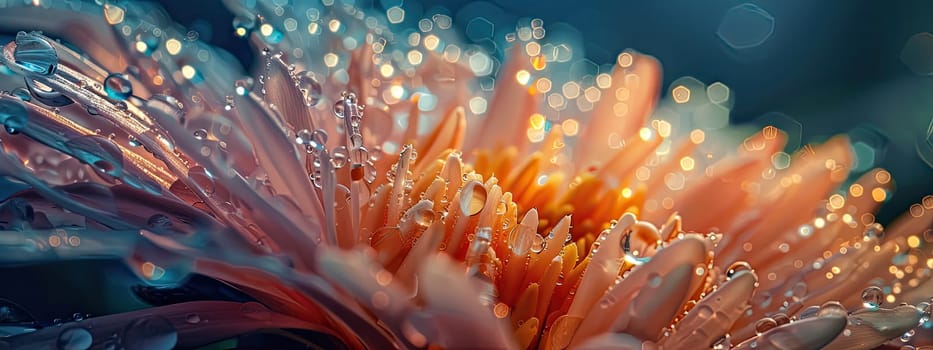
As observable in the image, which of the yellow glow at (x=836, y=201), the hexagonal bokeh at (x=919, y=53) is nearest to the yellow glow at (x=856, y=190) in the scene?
the yellow glow at (x=836, y=201)

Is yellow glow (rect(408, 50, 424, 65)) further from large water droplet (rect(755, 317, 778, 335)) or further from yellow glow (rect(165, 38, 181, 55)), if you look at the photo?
large water droplet (rect(755, 317, 778, 335))

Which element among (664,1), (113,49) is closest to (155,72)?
(113,49)

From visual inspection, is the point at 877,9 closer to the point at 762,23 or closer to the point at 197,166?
the point at 762,23

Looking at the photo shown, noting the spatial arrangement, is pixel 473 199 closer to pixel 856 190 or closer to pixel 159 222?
pixel 159 222

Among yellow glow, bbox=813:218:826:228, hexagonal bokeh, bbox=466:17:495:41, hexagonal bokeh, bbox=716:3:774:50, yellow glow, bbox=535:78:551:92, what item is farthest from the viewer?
hexagonal bokeh, bbox=716:3:774:50

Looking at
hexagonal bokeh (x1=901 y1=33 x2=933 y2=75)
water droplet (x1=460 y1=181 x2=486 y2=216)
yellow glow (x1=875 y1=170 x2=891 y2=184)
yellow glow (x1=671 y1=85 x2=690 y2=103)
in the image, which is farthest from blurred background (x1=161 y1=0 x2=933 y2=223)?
water droplet (x1=460 y1=181 x2=486 y2=216)
